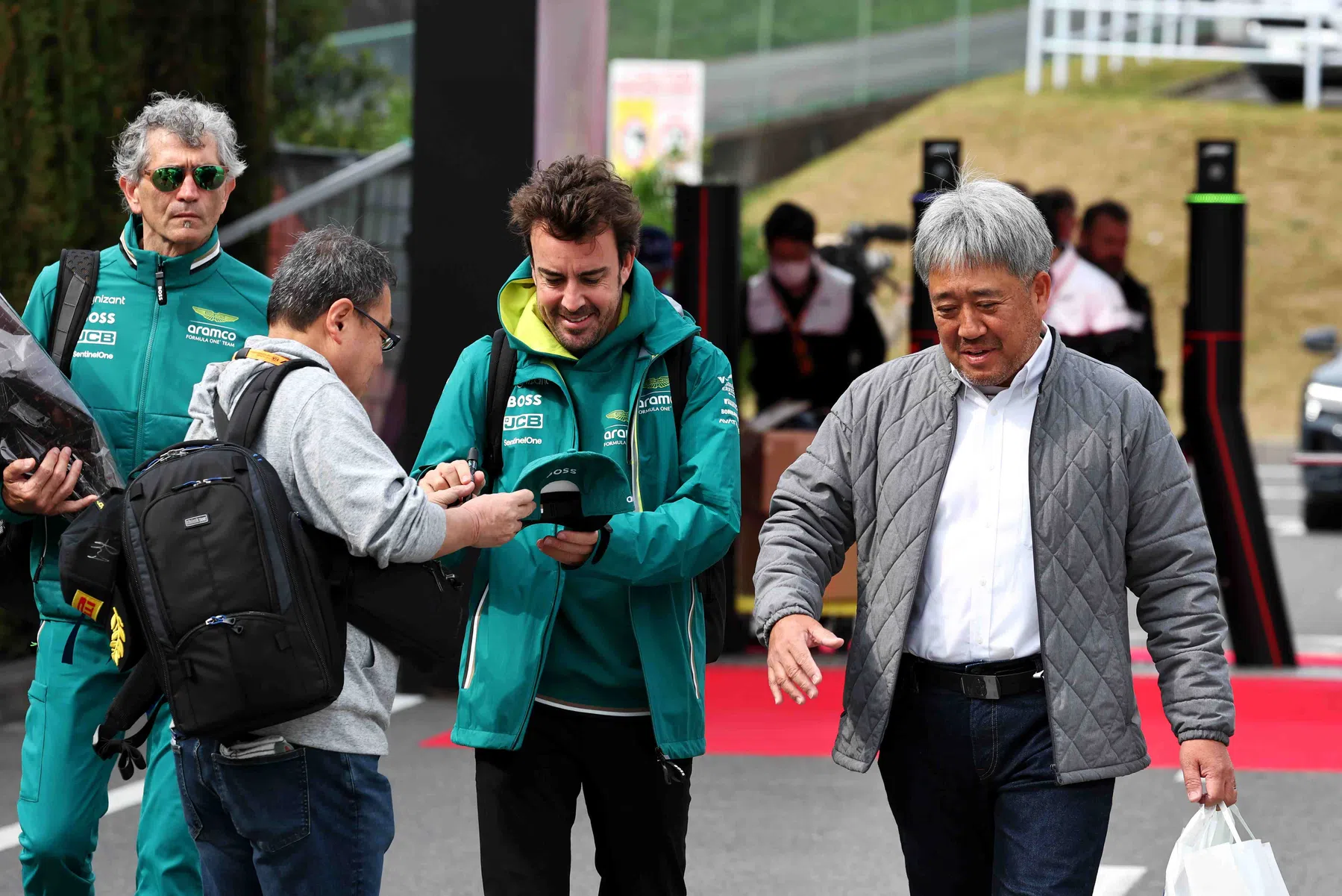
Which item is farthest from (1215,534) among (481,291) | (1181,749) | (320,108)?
(1181,749)

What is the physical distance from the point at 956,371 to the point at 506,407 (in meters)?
0.88

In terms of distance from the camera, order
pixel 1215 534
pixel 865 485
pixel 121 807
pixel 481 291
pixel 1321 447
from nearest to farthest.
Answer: pixel 865 485 < pixel 121 807 < pixel 481 291 < pixel 1215 534 < pixel 1321 447

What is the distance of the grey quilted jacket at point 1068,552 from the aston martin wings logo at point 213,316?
161 centimetres

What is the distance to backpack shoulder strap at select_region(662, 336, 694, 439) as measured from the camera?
3916mm

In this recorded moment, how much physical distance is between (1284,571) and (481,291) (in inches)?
302

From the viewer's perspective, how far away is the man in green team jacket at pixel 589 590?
3.77m

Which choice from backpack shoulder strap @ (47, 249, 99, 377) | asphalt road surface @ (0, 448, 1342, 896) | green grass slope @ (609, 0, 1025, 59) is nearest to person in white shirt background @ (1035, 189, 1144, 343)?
asphalt road surface @ (0, 448, 1342, 896)

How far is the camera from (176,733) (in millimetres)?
3539

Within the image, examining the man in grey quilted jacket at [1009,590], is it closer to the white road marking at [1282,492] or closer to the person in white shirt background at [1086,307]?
the person in white shirt background at [1086,307]

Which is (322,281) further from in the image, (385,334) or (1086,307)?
(1086,307)

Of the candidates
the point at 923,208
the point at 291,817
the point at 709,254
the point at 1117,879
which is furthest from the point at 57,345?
the point at 709,254

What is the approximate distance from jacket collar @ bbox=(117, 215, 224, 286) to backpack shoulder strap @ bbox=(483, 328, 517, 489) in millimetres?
1128

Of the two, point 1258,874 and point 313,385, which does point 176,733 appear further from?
point 1258,874

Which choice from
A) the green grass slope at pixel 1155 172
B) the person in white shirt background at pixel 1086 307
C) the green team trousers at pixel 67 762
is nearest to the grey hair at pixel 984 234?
the green team trousers at pixel 67 762
